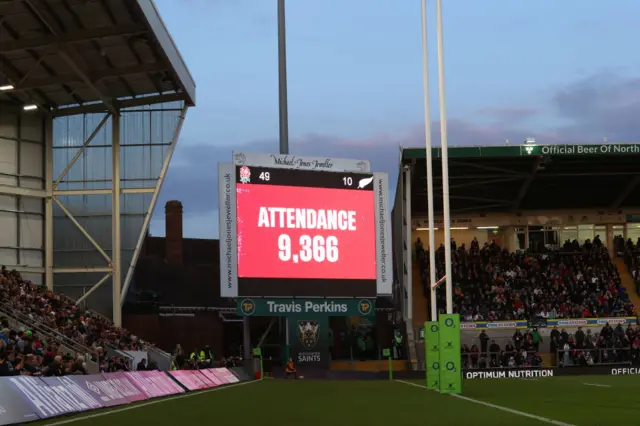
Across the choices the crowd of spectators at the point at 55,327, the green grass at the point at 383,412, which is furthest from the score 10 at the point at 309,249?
the green grass at the point at 383,412

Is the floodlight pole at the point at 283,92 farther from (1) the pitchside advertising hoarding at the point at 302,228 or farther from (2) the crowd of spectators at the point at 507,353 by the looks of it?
(2) the crowd of spectators at the point at 507,353

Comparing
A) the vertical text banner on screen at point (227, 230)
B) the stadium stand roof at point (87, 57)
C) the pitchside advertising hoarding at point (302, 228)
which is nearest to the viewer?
the stadium stand roof at point (87, 57)

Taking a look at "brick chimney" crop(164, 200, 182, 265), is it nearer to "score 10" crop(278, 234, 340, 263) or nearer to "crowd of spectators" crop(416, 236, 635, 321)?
"crowd of spectators" crop(416, 236, 635, 321)

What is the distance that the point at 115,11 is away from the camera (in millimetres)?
30984

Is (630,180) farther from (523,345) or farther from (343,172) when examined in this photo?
(343,172)

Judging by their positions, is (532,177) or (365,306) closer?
(365,306)

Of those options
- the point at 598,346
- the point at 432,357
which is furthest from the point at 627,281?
the point at 432,357

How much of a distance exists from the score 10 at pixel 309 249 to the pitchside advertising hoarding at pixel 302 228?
3 cm

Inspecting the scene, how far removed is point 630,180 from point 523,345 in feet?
41.4

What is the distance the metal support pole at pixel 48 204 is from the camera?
39.4 meters

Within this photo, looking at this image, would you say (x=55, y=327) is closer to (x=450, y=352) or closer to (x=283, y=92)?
(x=283, y=92)

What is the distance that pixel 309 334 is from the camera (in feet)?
108

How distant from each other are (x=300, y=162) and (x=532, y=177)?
1643 centimetres

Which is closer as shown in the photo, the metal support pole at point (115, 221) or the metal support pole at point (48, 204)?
the metal support pole at point (115, 221)
